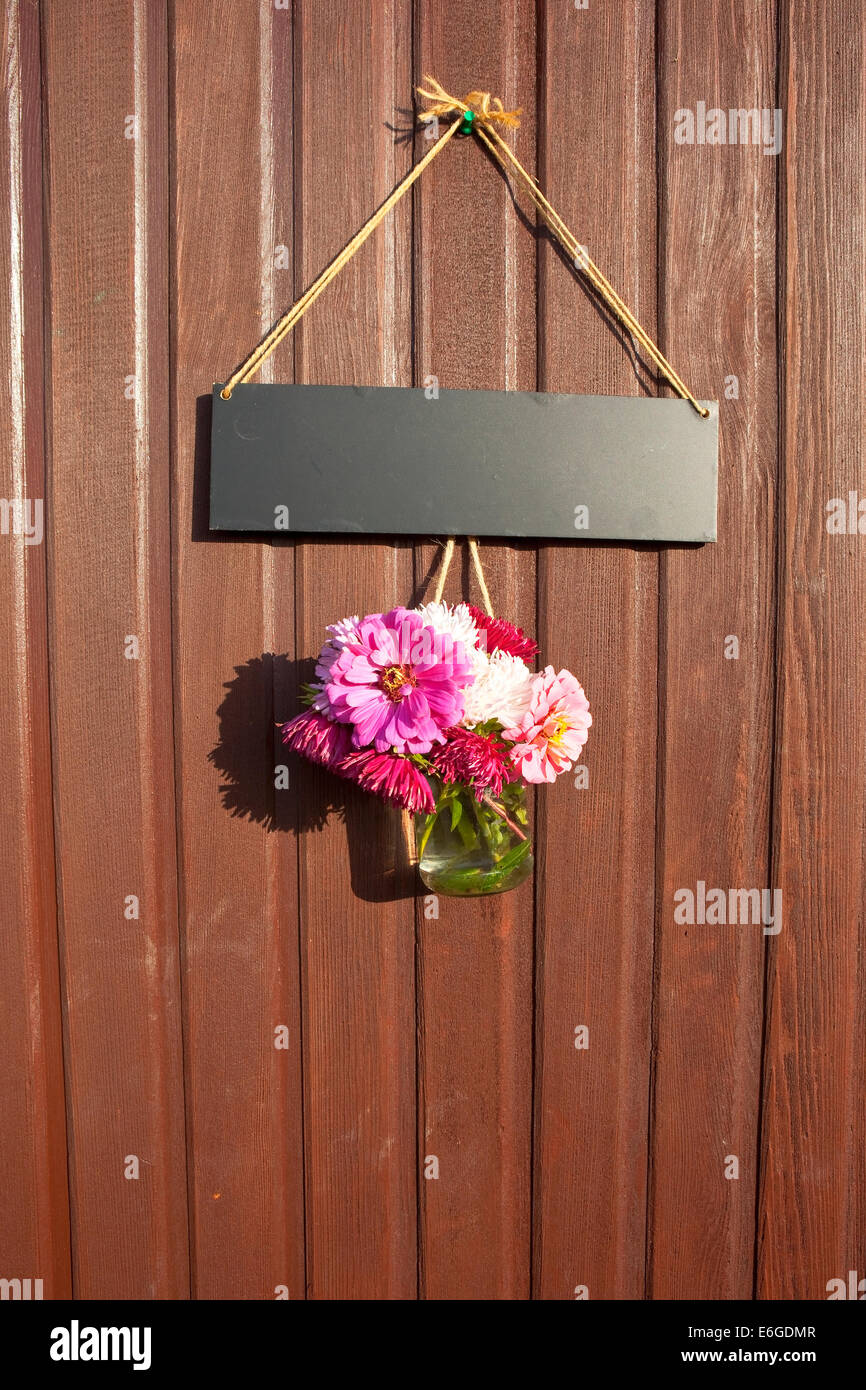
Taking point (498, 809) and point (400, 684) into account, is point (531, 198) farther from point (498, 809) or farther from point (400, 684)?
point (498, 809)

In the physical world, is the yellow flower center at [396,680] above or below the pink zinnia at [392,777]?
above

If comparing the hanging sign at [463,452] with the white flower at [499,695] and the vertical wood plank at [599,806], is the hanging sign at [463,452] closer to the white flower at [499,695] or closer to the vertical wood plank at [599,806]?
the vertical wood plank at [599,806]

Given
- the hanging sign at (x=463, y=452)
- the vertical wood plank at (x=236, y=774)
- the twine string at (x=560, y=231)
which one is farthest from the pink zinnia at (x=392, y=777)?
the twine string at (x=560, y=231)

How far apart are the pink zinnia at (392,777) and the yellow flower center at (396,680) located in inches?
2.9

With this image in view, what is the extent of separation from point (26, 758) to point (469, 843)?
0.66 m

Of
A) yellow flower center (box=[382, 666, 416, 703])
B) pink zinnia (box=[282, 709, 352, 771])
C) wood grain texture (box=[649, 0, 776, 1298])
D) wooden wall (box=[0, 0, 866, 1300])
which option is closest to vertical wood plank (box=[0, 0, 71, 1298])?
wooden wall (box=[0, 0, 866, 1300])

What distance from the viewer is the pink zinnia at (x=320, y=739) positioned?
0.89 m

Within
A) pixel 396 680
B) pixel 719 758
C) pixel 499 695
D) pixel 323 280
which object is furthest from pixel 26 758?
pixel 719 758

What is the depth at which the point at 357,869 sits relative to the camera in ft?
3.51

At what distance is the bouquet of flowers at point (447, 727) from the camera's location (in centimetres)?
86

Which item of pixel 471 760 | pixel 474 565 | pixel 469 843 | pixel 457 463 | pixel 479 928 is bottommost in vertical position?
pixel 479 928

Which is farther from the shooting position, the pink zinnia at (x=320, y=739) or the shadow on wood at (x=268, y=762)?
the shadow on wood at (x=268, y=762)

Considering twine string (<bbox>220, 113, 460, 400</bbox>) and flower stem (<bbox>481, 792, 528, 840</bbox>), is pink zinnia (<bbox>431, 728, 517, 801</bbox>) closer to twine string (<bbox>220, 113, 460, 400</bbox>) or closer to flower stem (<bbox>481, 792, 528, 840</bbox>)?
flower stem (<bbox>481, 792, 528, 840</bbox>)
